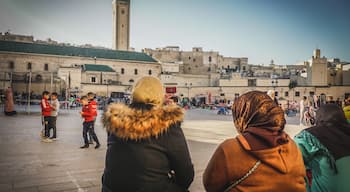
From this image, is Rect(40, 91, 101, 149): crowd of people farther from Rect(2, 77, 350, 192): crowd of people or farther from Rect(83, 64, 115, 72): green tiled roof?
Rect(83, 64, 115, 72): green tiled roof

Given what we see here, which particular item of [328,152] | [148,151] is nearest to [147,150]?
[148,151]

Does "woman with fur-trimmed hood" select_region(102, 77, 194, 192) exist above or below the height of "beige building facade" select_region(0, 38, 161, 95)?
below

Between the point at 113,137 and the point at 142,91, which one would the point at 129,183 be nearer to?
the point at 113,137

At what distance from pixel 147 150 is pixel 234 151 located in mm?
698

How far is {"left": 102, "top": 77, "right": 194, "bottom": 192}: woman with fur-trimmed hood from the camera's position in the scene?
2.23 m

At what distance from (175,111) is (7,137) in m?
9.59

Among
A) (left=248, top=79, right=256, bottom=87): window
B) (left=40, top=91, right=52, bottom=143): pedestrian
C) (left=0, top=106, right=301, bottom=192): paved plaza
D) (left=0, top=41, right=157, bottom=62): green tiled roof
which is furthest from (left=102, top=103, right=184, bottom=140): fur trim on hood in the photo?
(left=0, top=41, right=157, bottom=62): green tiled roof

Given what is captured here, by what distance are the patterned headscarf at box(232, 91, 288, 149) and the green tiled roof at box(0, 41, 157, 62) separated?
214ft

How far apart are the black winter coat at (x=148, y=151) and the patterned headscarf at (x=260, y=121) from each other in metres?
0.53

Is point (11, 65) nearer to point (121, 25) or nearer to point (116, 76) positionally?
point (116, 76)

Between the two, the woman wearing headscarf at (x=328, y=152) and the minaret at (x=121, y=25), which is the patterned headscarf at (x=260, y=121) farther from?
the minaret at (x=121, y=25)

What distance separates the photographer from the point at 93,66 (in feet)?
194

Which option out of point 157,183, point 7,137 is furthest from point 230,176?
point 7,137

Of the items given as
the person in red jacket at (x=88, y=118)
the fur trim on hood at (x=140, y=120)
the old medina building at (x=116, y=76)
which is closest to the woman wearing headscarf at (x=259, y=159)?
the fur trim on hood at (x=140, y=120)
